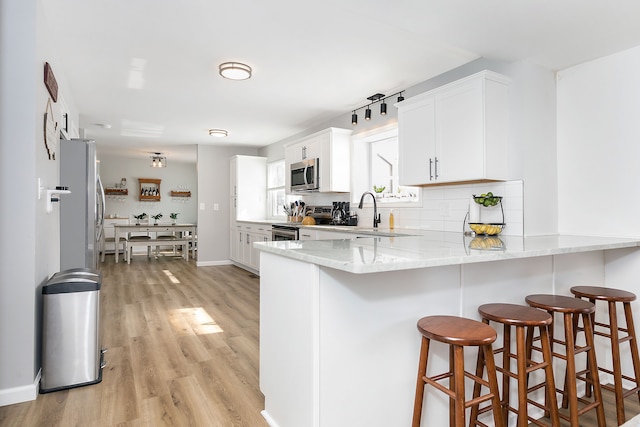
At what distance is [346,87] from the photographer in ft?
12.4

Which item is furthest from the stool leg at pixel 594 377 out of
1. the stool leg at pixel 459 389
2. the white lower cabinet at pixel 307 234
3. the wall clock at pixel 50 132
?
the wall clock at pixel 50 132

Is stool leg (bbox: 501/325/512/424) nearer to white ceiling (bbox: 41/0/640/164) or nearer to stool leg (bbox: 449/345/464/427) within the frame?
stool leg (bbox: 449/345/464/427)

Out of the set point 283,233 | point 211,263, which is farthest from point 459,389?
point 211,263

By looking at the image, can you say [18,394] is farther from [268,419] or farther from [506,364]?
[506,364]

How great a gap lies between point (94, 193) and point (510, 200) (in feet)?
11.0

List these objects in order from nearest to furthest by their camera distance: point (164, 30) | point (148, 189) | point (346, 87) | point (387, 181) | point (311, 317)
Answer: point (311, 317), point (164, 30), point (346, 87), point (387, 181), point (148, 189)

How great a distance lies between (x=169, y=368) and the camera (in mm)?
2477

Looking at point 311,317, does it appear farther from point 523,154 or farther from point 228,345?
point 523,154

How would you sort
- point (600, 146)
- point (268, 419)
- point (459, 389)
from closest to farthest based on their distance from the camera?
point (459, 389), point (268, 419), point (600, 146)

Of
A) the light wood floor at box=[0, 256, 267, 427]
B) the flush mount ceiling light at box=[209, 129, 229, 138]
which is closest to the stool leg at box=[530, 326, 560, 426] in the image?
the light wood floor at box=[0, 256, 267, 427]

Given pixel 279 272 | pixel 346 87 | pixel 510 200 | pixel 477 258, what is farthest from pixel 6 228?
pixel 510 200

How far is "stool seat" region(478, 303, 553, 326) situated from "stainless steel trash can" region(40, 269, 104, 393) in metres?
2.21

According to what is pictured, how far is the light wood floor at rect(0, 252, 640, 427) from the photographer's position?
190cm

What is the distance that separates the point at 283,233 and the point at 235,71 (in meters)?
2.21
